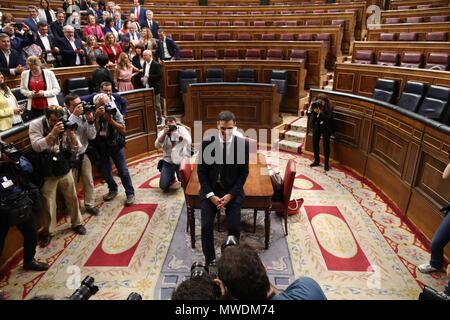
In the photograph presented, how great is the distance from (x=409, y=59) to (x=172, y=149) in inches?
159

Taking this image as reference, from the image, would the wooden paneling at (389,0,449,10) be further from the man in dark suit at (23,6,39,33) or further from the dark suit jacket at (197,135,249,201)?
the man in dark suit at (23,6,39,33)

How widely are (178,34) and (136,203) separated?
5468 millimetres

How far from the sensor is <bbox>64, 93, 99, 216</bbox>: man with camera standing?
312 cm

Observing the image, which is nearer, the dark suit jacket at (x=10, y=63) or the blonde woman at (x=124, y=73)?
the dark suit jacket at (x=10, y=63)

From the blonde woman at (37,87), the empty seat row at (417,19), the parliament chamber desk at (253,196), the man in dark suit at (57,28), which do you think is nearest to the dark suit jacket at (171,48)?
the man in dark suit at (57,28)

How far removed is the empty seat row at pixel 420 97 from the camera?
11.6 feet

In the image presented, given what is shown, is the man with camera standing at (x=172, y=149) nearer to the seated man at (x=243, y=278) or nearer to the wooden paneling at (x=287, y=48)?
the seated man at (x=243, y=278)

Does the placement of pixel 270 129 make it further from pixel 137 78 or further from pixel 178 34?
pixel 178 34

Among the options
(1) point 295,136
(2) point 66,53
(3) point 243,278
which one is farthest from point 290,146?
(3) point 243,278

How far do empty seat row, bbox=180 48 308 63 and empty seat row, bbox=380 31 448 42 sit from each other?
1.73 m

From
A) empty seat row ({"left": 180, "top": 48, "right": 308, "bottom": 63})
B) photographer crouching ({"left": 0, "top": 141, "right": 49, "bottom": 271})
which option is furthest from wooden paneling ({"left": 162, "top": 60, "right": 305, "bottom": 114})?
photographer crouching ({"left": 0, "top": 141, "right": 49, "bottom": 271})

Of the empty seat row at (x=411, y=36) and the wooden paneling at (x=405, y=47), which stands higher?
the empty seat row at (x=411, y=36)

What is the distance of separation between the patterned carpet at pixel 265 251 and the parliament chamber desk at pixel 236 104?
74.9 inches

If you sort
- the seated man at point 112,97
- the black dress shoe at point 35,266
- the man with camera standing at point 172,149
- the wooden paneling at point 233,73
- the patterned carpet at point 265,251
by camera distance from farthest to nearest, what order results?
the wooden paneling at point 233,73 → the man with camera standing at point 172,149 → the seated man at point 112,97 → the black dress shoe at point 35,266 → the patterned carpet at point 265,251
